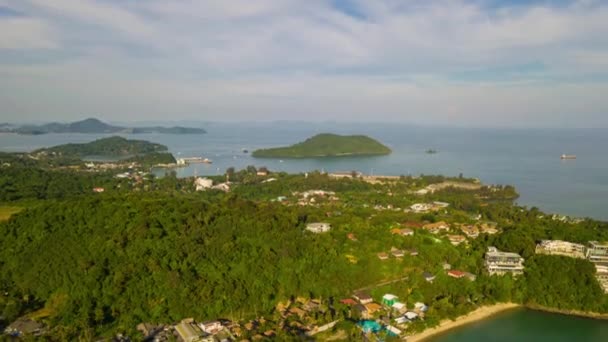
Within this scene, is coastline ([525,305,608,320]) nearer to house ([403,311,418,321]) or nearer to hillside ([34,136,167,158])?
house ([403,311,418,321])

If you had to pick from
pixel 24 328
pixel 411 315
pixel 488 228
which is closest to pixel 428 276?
pixel 411 315

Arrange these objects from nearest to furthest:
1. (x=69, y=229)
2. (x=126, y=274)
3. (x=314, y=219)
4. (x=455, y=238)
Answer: (x=126, y=274) → (x=69, y=229) → (x=455, y=238) → (x=314, y=219)

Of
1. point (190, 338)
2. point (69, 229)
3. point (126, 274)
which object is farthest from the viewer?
point (69, 229)

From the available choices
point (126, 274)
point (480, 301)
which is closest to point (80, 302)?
point (126, 274)

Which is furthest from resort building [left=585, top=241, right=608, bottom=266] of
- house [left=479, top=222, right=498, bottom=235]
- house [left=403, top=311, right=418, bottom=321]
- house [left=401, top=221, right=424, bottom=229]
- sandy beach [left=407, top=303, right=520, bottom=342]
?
house [left=403, top=311, right=418, bottom=321]

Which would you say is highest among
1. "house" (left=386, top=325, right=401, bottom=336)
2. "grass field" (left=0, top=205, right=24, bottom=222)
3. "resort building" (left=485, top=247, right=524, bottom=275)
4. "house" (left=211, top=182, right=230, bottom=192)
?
"grass field" (left=0, top=205, right=24, bottom=222)

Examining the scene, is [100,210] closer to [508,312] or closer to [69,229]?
[69,229]

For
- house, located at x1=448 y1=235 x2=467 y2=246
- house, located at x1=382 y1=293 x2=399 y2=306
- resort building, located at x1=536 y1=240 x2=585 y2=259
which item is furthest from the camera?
house, located at x1=448 y1=235 x2=467 y2=246

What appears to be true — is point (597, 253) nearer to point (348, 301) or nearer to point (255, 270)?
point (348, 301)
